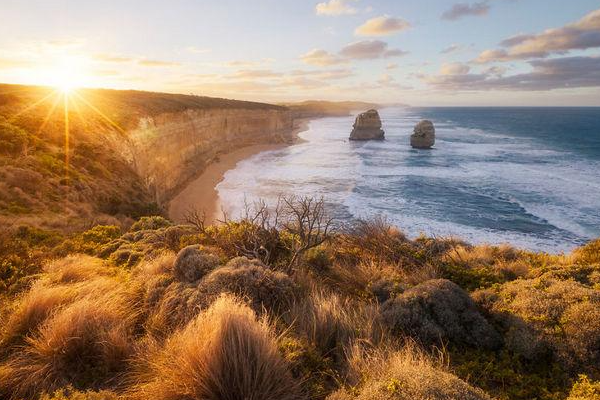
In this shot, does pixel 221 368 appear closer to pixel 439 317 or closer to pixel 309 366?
pixel 309 366

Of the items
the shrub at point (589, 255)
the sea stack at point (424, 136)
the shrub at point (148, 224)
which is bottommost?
the shrub at point (148, 224)

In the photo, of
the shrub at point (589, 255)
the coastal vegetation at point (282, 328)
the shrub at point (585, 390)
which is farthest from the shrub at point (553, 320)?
the shrub at point (589, 255)

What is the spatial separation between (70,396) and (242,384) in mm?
1576

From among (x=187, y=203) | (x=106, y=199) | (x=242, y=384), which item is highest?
(x=242, y=384)

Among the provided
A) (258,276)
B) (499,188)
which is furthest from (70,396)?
(499,188)

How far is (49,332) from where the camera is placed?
3.84m

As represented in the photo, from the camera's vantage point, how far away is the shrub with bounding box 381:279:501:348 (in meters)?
4.33

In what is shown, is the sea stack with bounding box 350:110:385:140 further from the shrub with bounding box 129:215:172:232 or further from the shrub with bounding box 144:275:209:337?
the shrub with bounding box 144:275:209:337

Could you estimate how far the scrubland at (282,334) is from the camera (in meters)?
3.10

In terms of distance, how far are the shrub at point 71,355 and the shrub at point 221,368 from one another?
543 mm

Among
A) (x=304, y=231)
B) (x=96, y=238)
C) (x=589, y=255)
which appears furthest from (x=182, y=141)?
(x=589, y=255)

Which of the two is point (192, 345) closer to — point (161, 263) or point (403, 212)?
point (161, 263)

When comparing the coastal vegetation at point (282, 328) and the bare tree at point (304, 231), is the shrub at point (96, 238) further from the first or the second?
the bare tree at point (304, 231)

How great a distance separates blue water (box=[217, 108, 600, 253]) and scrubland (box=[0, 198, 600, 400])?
1692 centimetres
